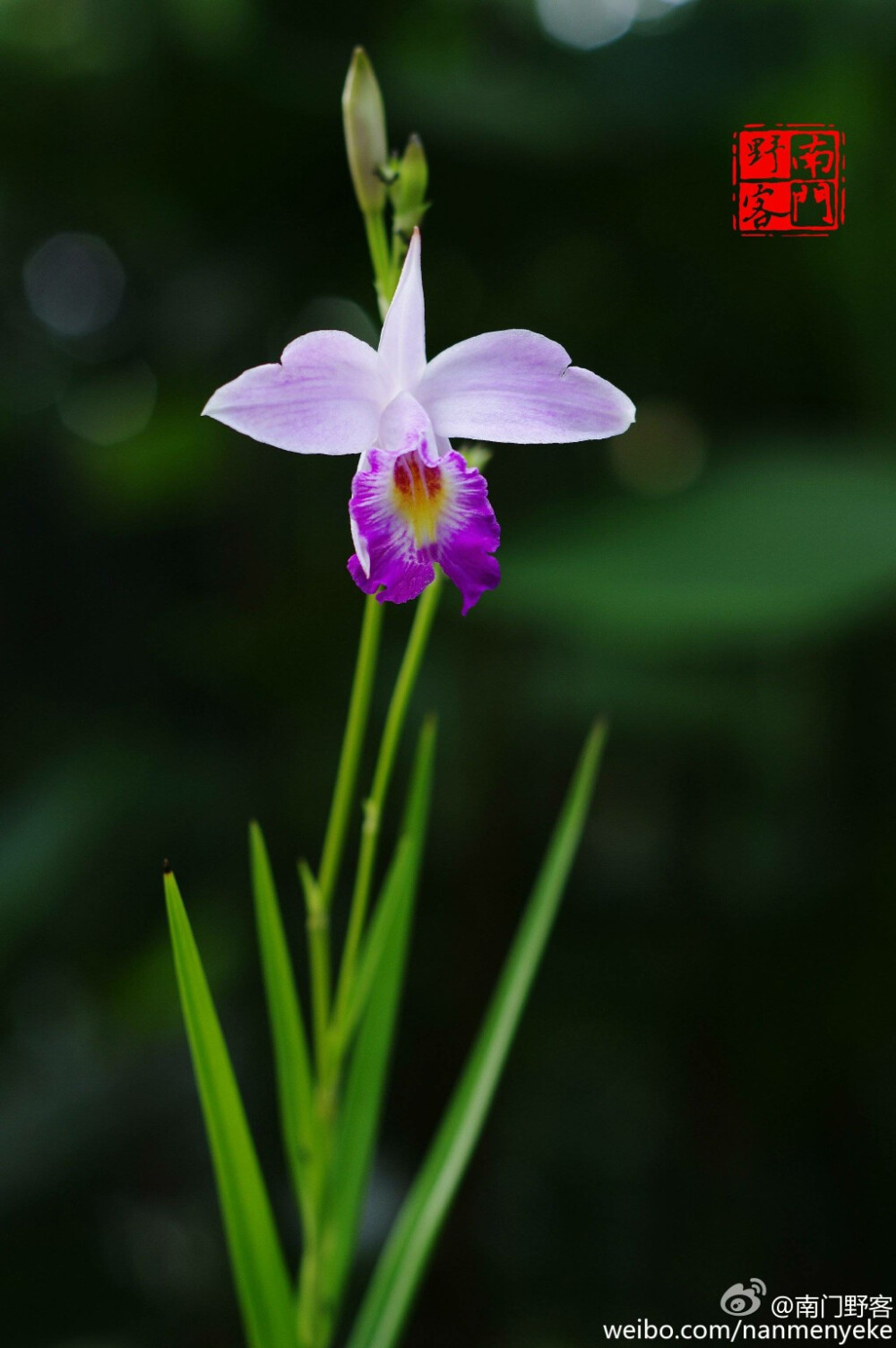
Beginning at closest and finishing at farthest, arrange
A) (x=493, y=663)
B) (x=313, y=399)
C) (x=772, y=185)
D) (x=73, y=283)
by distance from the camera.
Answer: (x=313, y=399), (x=772, y=185), (x=493, y=663), (x=73, y=283)

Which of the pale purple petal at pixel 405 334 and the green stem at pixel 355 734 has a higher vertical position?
the pale purple petal at pixel 405 334

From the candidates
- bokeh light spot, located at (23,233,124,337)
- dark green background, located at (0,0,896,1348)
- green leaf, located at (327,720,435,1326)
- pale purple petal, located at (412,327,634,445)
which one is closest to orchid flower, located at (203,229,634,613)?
pale purple petal, located at (412,327,634,445)

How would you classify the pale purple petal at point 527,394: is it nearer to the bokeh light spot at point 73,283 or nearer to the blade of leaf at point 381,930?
the blade of leaf at point 381,930

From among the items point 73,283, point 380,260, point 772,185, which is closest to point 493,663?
point 772,185

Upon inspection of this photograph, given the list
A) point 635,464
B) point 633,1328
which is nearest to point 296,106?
point 635,464

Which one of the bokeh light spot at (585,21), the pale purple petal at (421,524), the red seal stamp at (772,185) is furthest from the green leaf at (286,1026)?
the bokeh light spot at (585,21)

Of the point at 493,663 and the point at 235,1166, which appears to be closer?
the point at 235,1166

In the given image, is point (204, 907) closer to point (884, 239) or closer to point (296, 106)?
point (296, 106)

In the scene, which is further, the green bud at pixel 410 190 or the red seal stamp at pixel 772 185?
the red seal stamp at pixel 772 185

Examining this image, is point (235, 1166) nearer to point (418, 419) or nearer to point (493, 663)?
point (418, 419)
